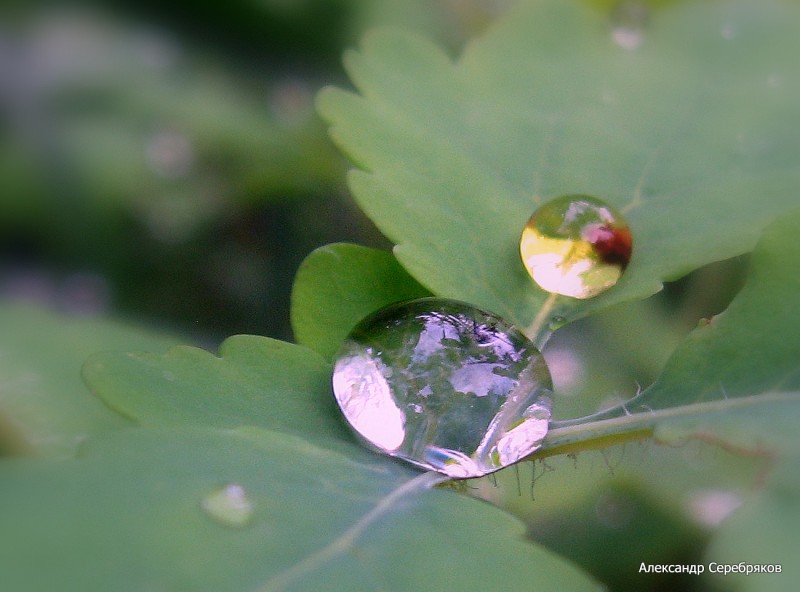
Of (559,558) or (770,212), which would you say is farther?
(770,212)

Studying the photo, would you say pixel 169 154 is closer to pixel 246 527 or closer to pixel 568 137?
pixel 568 137

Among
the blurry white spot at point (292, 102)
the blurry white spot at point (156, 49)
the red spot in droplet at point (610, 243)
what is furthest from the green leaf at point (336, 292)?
the blurry white spot at point (156, 49)

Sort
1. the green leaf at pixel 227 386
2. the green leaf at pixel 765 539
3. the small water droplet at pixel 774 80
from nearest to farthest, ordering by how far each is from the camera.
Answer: the green leaf at pixel 765 539, the green leaf at pixel 227 386, the small water droplet at pixel 774 80

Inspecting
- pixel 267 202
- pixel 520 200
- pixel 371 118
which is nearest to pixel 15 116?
pixel 267 202

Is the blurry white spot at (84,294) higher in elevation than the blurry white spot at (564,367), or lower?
lower

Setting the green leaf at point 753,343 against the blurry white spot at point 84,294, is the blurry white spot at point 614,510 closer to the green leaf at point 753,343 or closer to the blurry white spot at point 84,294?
the green leaf at point 753,343

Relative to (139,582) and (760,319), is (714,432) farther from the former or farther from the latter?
(139,582)
